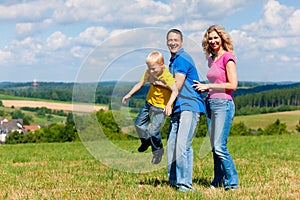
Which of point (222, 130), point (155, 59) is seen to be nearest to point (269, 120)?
point (222, 130)

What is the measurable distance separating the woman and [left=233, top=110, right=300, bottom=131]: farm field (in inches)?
2995

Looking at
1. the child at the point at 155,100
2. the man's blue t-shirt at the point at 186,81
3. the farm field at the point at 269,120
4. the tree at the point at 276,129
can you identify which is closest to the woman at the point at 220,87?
the man's blue t-shirt at the point at 186,81

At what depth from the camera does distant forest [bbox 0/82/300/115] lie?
7418mm

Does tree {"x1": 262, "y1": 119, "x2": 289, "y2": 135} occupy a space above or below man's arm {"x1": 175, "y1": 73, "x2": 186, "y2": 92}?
below

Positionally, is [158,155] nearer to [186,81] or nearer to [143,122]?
[143,122]

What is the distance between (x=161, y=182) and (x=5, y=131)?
6918 centimetres

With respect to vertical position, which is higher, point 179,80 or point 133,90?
point 179,80

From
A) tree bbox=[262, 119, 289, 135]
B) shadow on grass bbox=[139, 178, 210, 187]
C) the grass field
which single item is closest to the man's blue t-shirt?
the grass field

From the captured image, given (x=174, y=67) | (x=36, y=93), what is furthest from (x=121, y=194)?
(x=36, y=93)

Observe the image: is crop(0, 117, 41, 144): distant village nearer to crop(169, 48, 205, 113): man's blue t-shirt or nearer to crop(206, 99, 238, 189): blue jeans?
crop(206, 99, 238, 189): blue jeans

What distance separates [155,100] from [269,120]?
82919mm

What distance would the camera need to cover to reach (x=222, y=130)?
6.82 m

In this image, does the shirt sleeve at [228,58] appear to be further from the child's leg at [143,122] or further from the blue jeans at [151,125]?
the child's leg at [143,122]

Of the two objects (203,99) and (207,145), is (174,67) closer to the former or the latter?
(203,99)
